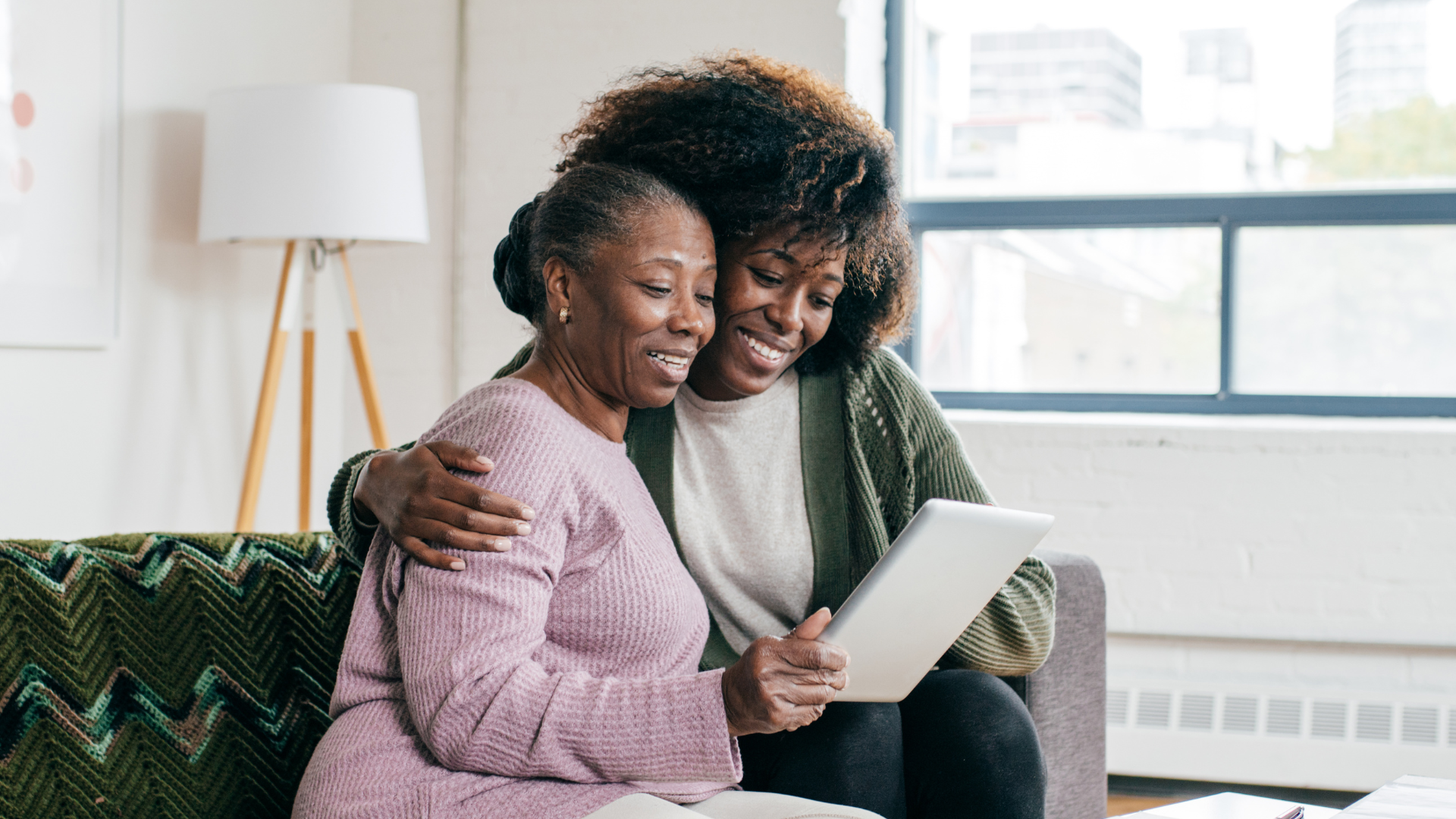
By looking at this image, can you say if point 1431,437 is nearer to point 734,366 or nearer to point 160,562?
point 734,366

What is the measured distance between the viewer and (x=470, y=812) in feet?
3.40

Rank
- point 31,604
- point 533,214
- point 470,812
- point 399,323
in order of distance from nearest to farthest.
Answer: point 470,812, point 31,604, point 533,214, point 399,323

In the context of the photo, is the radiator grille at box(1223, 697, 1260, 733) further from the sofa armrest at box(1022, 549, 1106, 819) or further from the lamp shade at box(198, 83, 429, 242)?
the lamp shade at box(198, 83, 429, 242)

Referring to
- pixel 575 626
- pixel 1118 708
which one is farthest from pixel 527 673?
pixel 1118 708

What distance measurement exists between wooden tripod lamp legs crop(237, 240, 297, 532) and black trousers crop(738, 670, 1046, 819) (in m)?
1.60

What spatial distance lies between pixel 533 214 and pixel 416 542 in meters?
0.42

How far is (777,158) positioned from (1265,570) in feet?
6.23

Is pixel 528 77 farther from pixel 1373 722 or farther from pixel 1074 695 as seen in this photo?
pixel 1373 722

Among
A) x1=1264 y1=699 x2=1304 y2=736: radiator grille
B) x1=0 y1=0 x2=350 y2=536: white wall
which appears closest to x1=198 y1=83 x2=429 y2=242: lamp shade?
x1=0 y1=0 x2=350 y2=536: white wall

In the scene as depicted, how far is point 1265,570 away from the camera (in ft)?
9.04

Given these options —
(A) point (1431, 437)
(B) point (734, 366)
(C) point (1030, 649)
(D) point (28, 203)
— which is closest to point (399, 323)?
(D) point (28, 203)

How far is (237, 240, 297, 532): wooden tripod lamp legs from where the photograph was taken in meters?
2.57

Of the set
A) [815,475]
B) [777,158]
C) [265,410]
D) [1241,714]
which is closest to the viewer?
[777,158]

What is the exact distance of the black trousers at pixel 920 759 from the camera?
Result: 50.1 inches
